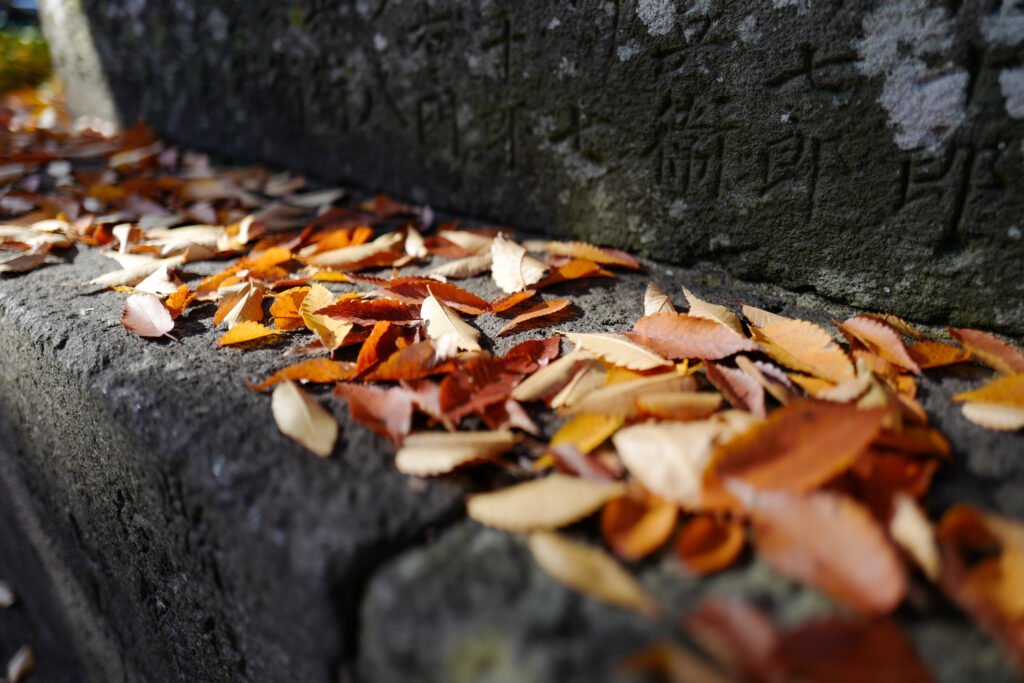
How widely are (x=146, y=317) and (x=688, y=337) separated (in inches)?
36.1

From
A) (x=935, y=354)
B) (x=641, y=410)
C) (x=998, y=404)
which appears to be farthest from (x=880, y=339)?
(x=641, y=410)

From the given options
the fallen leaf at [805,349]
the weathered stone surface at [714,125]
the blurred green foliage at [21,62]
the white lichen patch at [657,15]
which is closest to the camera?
the fallen leaf at [805,349]

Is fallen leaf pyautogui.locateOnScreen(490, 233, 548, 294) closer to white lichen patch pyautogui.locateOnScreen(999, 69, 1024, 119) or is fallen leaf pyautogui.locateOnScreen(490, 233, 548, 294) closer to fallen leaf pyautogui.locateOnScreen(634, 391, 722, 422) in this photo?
fallen leaf pyautogui.locateOnScreen(634, 391, 722, 422)

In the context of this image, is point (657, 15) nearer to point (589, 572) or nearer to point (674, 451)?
point (674, 451)

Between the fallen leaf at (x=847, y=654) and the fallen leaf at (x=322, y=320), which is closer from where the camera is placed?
the fallen leaf at (x=847, y=654)

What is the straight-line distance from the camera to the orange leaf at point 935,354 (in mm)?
986

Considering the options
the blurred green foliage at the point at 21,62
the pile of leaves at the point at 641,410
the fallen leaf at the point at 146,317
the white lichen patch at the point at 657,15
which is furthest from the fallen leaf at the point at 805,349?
the blurred green foliage at the point at 21,62

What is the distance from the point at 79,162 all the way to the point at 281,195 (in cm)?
94

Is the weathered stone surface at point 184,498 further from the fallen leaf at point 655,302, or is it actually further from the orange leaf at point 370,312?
the fallen leaf at point 655,302

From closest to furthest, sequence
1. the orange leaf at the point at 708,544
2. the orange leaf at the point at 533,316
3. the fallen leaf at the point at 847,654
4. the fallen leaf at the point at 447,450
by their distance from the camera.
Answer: the fallen leaf at the point at 847,654
the orange leaf at the point at 708,544
the fallen leaf at the point at 447,450
the orange leaf at the point at 533,316

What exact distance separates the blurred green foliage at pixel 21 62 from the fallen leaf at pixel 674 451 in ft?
16.5

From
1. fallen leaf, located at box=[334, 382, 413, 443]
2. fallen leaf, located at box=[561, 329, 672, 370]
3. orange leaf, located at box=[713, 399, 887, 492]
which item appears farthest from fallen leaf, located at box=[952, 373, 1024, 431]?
fallen leaf, located at box=[334, 382, 413, 443]

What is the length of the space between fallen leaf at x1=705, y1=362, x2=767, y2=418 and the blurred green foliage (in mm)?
4993

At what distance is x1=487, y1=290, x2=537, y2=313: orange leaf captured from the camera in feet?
3.97
